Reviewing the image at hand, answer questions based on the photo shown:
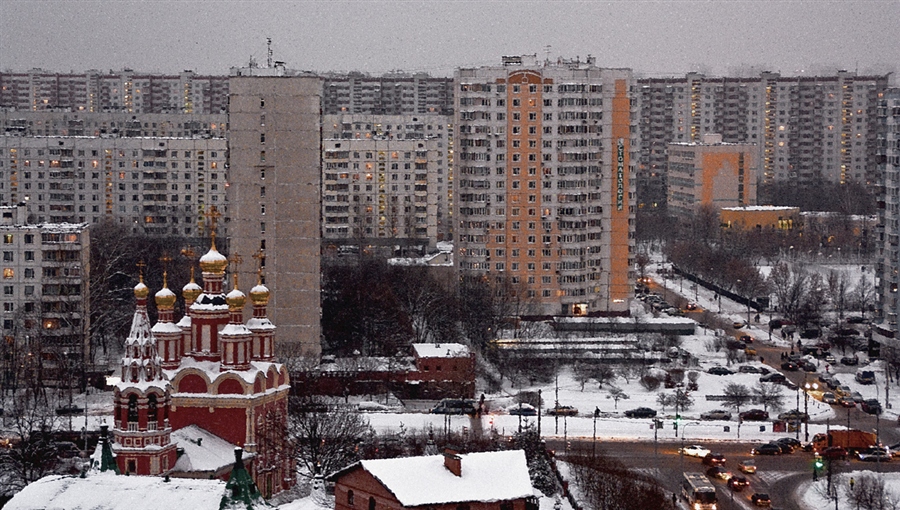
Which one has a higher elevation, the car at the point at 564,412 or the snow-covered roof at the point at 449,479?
the snow-covered roof at the point at 449,479

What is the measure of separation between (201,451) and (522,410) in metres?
16.4

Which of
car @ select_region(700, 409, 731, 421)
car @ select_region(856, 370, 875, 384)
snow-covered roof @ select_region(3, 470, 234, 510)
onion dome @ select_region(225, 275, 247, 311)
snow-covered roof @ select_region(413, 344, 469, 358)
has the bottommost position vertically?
car @ select_region(700, 409, 731, 421)

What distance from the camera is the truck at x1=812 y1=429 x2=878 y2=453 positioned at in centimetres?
4891

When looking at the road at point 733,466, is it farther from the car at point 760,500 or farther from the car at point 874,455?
the car at point 874,455

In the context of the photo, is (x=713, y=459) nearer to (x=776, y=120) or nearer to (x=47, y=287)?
(x=47, y=287)

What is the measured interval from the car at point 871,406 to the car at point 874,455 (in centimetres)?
546

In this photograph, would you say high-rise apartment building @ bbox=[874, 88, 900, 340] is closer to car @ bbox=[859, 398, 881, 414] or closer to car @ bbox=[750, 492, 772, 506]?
car @ bbox=[859, 398, 881, 414]

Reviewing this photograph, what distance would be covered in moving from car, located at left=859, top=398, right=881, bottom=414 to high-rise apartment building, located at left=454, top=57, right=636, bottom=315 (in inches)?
794

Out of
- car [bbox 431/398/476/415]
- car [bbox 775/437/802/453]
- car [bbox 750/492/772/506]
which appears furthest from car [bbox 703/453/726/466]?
car [bbox 431/398/476/415]

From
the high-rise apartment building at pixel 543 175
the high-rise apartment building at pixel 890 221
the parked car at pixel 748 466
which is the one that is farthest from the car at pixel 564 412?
the high-rise apartment building at pixel 543 175

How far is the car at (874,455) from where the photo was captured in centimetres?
4775

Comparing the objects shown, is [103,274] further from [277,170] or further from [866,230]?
[866,230]

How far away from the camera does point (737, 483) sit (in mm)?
44094

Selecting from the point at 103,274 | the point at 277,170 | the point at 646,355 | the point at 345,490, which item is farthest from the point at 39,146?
the point at 345,490
